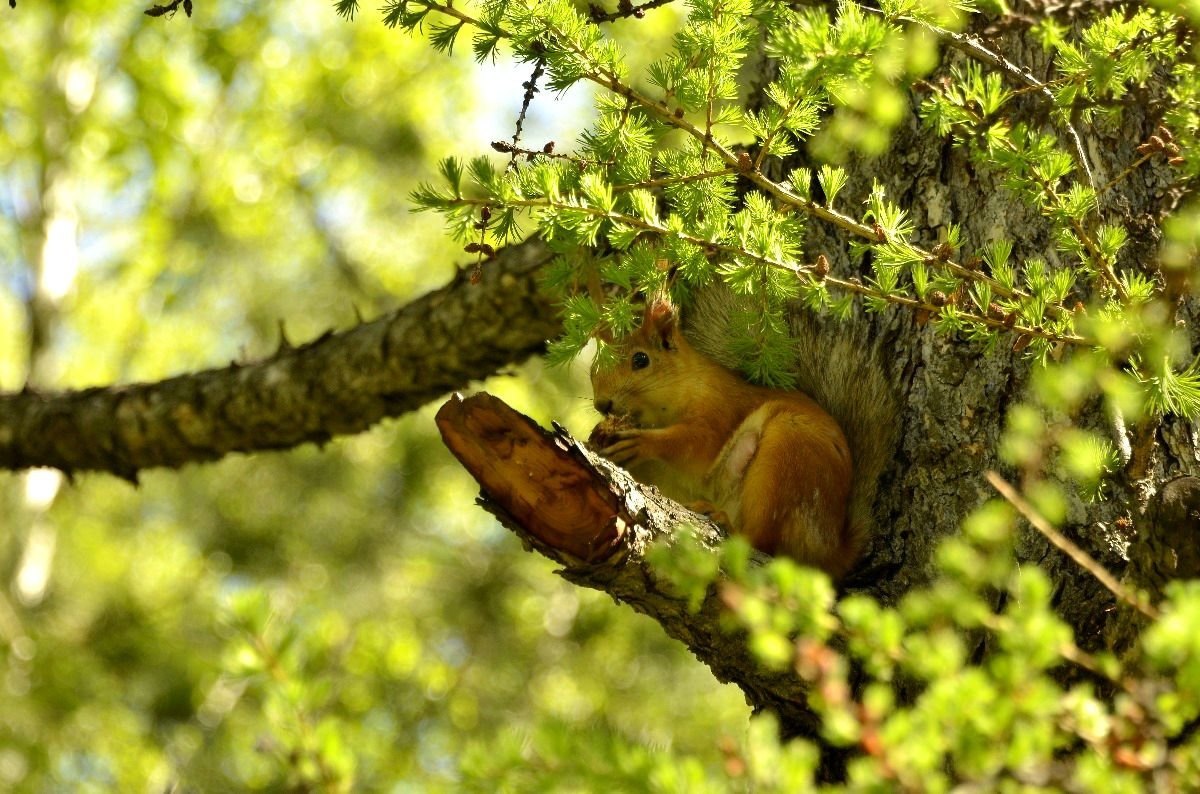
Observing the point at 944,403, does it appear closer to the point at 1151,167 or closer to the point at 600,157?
the point at 1151,167

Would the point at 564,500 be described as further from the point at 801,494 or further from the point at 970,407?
the point at 970,407

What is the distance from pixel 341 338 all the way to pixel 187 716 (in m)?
4.13

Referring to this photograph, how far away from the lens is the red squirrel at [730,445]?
2.24 metres

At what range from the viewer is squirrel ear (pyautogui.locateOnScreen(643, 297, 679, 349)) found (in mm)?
2848

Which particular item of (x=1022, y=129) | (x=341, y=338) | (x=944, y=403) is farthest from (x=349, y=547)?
(x=1022, y=129)

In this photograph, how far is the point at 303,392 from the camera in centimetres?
352

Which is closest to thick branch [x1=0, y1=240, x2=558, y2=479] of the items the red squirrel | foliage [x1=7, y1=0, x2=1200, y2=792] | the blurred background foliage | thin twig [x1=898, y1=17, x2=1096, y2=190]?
the blurred background foliage

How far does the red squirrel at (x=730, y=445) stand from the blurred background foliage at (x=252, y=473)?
1.77 metres

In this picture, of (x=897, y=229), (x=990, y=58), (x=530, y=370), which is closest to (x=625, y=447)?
(x=897, y=229)

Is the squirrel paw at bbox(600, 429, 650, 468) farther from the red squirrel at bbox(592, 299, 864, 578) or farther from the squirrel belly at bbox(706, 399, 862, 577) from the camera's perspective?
the squirrel belly at bbox(706, 399, 862, 577)

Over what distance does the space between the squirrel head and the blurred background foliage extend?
1.73 m

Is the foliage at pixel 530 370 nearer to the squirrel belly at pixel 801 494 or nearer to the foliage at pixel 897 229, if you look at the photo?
the foliage at pixel 897 229

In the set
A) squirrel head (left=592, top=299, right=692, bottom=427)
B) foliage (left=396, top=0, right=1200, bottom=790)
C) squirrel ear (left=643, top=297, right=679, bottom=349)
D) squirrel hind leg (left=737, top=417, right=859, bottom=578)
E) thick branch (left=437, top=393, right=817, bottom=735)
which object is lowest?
squirrel head (left=592, top=299, right=692, bottom=427)

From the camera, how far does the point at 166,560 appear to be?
10117 mm
